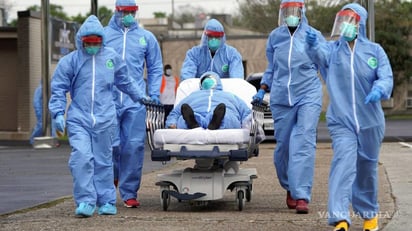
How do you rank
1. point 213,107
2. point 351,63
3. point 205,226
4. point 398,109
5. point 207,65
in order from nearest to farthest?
point 351,63 → point 205,226 → point 213,107 → point 207,65 → point 398,109

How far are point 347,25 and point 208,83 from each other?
3308 mm

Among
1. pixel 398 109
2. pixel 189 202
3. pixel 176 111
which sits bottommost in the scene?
pixel 398 109

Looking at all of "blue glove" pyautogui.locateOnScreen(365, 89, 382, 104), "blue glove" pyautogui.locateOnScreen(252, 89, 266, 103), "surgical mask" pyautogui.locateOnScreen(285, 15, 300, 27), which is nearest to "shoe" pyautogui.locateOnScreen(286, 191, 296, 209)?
"blue glove" pyautogui.locateOnScreen(252, 89, 266, 103)

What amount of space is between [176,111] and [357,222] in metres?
2.84

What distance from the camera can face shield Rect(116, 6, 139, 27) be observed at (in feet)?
41.8

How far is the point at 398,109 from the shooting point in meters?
60.3

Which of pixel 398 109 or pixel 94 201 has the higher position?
pixel 94 201

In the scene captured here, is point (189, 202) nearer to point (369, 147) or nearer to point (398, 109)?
point (369, 147)

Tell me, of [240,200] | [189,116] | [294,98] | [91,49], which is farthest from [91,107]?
[294,98]

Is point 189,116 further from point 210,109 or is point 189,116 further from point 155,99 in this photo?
point 155,99

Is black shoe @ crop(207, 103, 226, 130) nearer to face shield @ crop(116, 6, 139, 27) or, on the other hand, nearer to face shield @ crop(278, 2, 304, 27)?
face shield @ crop(278, 2, 304, 27)

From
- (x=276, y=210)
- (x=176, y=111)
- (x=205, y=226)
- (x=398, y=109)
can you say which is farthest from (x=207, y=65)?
(x=398, y=109)

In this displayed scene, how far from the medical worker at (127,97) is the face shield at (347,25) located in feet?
10.9

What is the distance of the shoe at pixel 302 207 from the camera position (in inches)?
449
